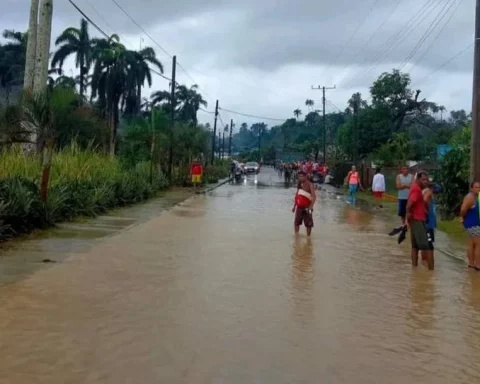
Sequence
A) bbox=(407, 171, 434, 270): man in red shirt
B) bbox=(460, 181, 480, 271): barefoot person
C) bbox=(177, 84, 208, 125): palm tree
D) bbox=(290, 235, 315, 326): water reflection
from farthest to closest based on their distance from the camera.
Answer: bbox=(177, 84, 208, 125): palm tree < bbox=(407, 171, 434, 270): man in red shirt < bbox=(460, 181, 480, 271): barefoot person < bbox=(290, 235, 315, 326): water reflection

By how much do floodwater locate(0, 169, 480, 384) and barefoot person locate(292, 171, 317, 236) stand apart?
85.6 inches

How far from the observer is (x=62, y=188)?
1766 centimetres

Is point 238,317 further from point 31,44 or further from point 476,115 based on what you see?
point 31,44

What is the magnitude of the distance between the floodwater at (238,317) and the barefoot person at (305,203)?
85.6 inches

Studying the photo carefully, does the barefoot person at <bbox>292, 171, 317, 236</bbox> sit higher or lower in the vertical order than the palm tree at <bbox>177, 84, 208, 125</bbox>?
lower

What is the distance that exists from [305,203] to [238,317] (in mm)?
8669

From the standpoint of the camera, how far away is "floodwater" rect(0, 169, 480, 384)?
19.3ft

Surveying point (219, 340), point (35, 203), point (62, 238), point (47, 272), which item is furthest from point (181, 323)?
point (35, 203)

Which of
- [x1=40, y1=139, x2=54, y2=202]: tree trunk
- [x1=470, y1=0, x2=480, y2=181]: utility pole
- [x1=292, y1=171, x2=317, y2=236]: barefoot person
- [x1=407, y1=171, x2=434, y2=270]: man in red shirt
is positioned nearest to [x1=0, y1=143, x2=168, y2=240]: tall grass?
[x1=40, y1=139, x2=54, y2=202]: tree trunk

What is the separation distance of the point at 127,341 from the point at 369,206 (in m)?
22.3

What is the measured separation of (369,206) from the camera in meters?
28.0

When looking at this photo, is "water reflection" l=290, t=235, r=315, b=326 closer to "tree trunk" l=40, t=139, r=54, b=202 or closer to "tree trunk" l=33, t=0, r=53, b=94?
"tree trunk" l=40, t=139, r=54, b=202

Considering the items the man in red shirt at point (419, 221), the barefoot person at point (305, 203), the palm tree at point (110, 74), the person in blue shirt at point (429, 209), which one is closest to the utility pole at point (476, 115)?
the person in blue shirt at point (429, 209)

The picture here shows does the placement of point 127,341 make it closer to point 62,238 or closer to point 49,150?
point 62,238
